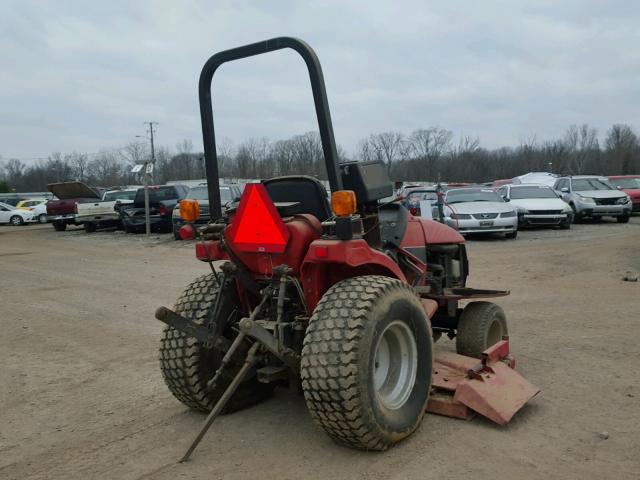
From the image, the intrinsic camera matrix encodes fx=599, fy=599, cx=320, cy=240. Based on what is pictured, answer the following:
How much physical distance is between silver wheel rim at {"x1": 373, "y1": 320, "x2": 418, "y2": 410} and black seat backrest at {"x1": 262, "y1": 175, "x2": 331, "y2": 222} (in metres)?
0.90

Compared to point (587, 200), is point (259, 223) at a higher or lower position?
higher

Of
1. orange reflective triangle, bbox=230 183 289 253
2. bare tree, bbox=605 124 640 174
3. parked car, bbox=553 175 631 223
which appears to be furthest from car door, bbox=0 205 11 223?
bare tree, bbox=605 124 640 174

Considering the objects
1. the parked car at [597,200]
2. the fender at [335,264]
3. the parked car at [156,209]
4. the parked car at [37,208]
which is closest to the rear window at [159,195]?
the parked car at [156,209]

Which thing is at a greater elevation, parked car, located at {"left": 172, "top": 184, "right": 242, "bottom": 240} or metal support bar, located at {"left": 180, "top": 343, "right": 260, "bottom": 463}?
parked car, located at {"left": 172, "top": 184, "right": 242, "bottom": 240}

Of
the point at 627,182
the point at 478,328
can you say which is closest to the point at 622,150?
the point at 627,182

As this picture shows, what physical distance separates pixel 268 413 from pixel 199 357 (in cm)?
67

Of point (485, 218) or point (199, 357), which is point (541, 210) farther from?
point (199, 357)

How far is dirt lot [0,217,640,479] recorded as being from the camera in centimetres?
342

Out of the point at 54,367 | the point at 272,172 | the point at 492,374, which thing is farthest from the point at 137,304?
the point at 492,374

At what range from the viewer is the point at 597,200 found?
20.2 m

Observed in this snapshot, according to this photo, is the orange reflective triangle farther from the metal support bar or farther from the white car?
the white car

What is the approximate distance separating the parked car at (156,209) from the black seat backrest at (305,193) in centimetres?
1681

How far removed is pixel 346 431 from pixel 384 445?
297mm

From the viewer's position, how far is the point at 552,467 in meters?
3.32
